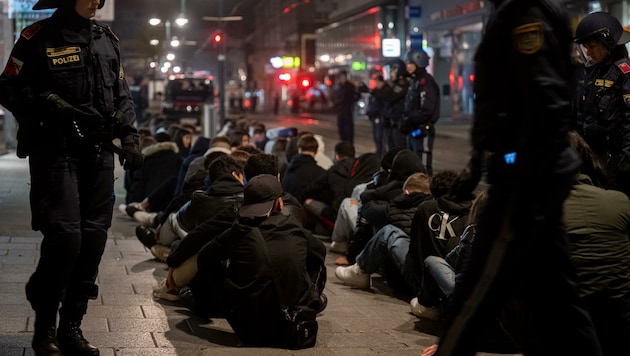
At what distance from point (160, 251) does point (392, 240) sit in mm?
2295

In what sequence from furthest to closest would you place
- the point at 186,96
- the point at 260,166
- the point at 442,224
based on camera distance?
the point at 186,96 < the point at 260,166 < the point at 442,224

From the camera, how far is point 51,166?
18.4ft

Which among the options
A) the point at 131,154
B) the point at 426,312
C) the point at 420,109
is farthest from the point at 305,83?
the point at 131,154

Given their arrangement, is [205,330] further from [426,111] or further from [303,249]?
[426,111]

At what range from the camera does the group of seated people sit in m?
5.34

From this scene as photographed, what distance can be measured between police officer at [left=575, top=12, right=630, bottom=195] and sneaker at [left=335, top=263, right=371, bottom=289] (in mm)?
2041

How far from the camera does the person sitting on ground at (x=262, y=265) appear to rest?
6602 millimetres

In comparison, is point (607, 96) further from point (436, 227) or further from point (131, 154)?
point (131, 154)

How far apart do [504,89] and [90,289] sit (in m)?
2.80

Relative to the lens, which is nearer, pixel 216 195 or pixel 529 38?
pixel 529 38

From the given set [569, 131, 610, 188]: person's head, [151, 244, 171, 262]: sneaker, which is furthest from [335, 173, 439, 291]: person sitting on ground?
[569, 131, 610, 188]: person's head

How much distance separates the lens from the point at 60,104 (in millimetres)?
5574

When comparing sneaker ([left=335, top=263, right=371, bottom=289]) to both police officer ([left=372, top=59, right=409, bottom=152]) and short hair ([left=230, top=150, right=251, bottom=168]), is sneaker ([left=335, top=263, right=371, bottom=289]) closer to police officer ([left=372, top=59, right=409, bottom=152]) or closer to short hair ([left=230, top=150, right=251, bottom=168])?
short hair ([left=230, top=150, right=251, bottom=168])

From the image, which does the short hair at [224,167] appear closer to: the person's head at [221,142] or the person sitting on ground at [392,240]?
the person sitting on ground at [392,240]
